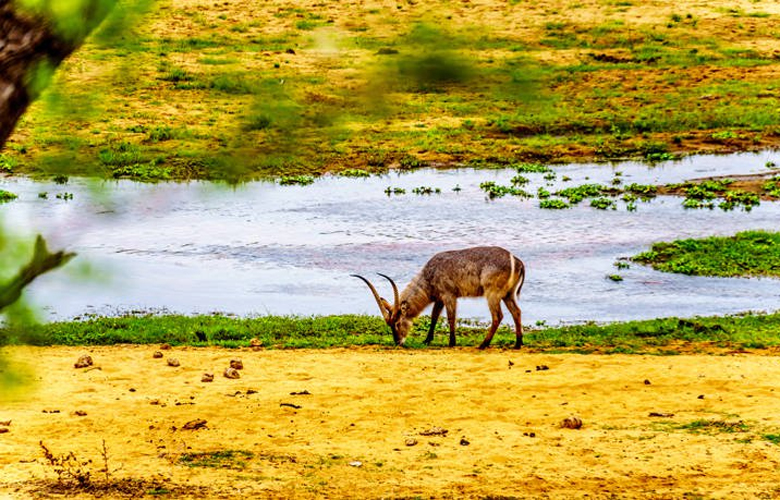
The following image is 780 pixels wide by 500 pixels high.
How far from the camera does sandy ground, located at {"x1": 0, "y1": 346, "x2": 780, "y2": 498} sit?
7633mm

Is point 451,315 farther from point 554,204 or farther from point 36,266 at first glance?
point 36,266

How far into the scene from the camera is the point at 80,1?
6.68 feet

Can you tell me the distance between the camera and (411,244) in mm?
18672

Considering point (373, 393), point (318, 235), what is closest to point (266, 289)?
point (318, 235)

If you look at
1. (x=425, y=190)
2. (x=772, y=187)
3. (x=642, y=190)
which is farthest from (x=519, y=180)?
(x=772, y=187)

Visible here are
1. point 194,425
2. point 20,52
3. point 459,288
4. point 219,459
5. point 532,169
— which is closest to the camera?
point 20,52

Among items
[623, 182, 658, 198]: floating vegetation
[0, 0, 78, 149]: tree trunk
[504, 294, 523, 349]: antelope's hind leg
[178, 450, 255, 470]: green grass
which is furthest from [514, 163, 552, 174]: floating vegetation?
[0, 0, 78, 149]: tree trunk

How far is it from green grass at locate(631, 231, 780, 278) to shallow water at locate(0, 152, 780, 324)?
32cm

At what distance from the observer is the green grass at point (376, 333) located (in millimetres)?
12289

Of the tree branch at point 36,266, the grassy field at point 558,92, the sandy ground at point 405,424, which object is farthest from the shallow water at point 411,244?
the tree branch at point 36,266

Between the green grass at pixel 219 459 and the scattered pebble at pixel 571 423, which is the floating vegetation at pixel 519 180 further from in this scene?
the green grass at pixel 219 459

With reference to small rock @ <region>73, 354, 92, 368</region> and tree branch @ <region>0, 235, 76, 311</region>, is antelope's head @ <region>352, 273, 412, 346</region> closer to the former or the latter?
small rock @ <region>73, 354, 92, 368</region>

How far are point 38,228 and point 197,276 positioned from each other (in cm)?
1453

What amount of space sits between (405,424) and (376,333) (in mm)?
4170
